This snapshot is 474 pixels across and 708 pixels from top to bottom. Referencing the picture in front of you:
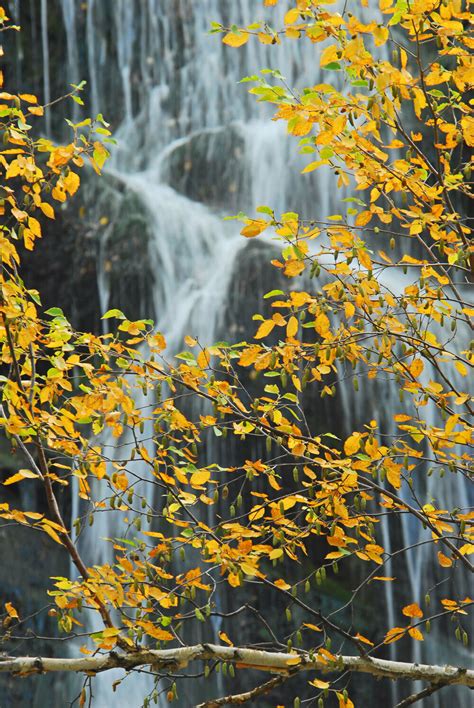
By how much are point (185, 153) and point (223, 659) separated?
8.38 m

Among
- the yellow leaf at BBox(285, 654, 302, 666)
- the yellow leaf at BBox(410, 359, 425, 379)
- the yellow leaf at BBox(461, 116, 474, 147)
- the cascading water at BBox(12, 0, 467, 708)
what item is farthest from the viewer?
the cascading water at BBox(12, 0, 467, 708)

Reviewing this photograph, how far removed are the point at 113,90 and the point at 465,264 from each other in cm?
842

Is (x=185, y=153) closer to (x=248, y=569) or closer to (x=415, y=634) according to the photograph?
(x=415, y=634)

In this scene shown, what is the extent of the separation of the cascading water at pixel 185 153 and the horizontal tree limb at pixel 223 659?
5.81 metres

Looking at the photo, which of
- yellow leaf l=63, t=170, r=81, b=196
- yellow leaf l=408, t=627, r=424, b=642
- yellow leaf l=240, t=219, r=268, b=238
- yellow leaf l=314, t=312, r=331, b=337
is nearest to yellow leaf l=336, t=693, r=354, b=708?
yellow leaf l=408, t=627, r=424, b=642

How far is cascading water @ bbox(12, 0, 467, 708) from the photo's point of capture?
9891 millimetres

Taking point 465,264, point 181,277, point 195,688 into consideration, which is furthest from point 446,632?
point 465,264

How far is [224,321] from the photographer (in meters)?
9.62

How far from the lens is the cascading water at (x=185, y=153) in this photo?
9891mm

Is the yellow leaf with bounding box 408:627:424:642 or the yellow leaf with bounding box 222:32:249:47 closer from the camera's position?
the yellow leaf with bounding box 222:32:249:47

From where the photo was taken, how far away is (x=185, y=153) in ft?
35.7

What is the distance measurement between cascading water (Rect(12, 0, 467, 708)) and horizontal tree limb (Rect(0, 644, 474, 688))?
5.81 meters

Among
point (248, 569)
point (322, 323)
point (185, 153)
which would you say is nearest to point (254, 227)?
point (322, 323)

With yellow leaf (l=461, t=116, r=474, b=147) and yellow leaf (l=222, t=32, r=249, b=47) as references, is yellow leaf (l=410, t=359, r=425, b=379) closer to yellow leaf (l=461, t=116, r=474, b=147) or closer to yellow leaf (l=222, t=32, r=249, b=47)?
yellow leaf (l=461, t=116, r=474, b=147)
